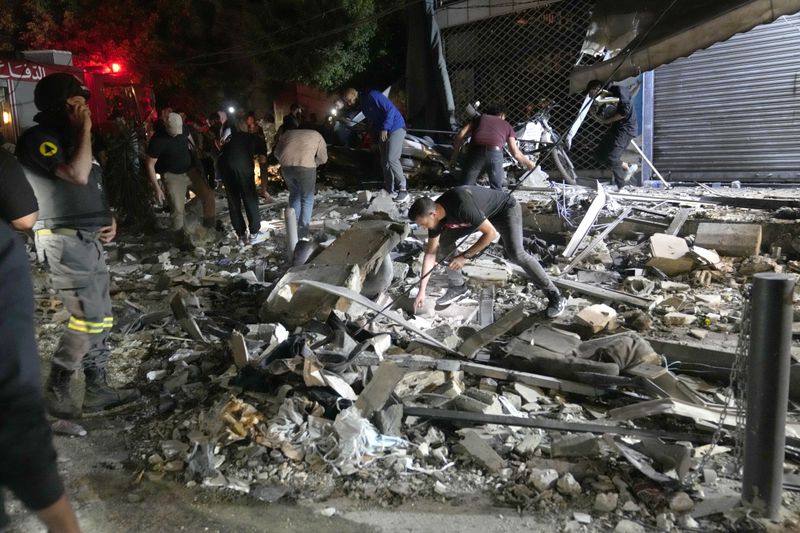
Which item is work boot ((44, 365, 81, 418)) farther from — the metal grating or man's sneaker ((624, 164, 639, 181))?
the metal grating

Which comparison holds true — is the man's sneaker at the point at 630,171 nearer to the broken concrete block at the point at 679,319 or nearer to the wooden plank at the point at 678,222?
the wooden plank at the point at 678,222

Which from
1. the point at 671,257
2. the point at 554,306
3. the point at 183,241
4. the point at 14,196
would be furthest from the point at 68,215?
the point at 671,257

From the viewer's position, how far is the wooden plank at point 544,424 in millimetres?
3160

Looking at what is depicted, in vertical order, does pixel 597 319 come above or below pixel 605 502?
above

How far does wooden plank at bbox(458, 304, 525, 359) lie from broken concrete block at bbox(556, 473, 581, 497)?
156 cm

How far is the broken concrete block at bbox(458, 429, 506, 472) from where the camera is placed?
3023 mm

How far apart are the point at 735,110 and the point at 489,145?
17.0 ft

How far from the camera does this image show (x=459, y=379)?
4.05 meters

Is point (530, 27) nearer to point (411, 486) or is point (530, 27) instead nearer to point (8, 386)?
point (411, 486)

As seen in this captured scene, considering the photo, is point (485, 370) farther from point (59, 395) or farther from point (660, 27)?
point (660, 27)

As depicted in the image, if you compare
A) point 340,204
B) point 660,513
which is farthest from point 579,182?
point 660,513

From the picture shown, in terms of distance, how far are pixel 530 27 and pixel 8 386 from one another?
12.0 m

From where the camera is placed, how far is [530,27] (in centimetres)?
1196

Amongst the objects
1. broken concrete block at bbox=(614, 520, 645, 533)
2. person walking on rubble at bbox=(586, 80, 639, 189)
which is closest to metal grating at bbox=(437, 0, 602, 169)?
person walking on rubble at bbox=(586, 80, 639, 189)
